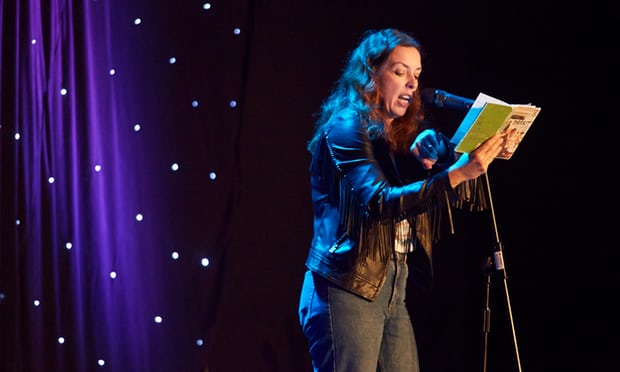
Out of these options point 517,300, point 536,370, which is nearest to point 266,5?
point 517,300

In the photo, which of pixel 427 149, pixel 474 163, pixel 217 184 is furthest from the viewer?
pixel 217 184

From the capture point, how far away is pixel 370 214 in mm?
1656

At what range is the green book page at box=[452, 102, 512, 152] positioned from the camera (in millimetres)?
1584

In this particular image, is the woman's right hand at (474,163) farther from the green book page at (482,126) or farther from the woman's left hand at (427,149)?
the woman's left hand at (427,149)

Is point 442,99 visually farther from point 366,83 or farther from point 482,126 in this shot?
point 482,126

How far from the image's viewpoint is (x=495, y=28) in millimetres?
2965

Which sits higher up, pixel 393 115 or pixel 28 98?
pixel 28 98

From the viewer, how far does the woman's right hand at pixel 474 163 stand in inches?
63.4

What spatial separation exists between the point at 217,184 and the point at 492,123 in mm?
1311

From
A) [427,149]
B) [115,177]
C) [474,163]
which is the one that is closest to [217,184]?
[115,177]

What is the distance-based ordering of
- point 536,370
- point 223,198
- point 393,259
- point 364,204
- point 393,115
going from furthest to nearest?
point 536,370, point 223,198, point 393,115, point 393,259, point 364,204

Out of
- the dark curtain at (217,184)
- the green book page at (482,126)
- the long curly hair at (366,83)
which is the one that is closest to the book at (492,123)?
the green book page at (482,126)

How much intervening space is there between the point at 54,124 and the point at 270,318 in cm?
117

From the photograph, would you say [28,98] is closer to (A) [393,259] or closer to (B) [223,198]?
(B) [223,198]
